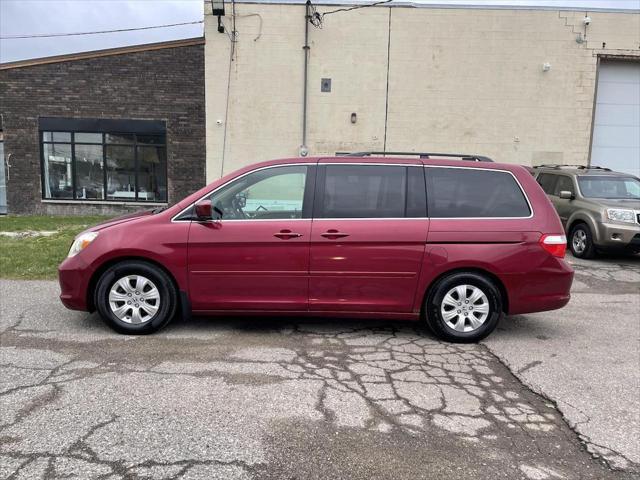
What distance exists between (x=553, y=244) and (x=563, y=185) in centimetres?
679

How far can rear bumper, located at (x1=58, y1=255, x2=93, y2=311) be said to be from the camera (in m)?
5.00

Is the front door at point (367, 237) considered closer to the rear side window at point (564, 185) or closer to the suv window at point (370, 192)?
the suv window at point (370, 192)

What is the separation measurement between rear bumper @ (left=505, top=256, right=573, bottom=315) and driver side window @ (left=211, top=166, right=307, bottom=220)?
7.03 ft

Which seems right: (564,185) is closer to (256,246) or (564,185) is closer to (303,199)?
(303,199)

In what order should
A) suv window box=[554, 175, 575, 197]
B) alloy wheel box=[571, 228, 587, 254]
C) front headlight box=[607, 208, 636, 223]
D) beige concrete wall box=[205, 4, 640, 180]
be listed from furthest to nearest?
beige concrete wall box=[205, 4, 640, 180] < suv window box=[554, 175, 575, 197] < alloy wheel box=[571, 228, 587, 254] < front headlight box=[607, 208, 636, 223]

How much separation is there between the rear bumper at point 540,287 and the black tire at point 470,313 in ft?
0.53

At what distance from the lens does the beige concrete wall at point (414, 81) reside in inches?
594

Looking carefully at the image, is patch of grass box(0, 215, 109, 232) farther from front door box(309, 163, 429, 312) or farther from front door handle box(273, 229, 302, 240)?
front door box(309, 163, 429, 312)

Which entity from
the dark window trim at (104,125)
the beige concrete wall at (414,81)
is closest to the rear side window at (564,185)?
the beige concrete wall at (414,81)

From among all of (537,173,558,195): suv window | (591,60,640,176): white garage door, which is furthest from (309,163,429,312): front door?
(591,60,640,176): white garage door

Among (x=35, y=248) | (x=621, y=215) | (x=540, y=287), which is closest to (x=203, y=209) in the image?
(x=540, y=287)

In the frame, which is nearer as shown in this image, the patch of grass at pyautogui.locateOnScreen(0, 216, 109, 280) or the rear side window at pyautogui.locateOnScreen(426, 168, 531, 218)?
the rear side window at pyautogui.locateOnScreen(426, 168, 531, 218)

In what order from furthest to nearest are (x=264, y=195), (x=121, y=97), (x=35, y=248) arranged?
(x=121, y=97), (x=35, y=248), (x=264, y=195)

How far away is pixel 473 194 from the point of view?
510 cm
